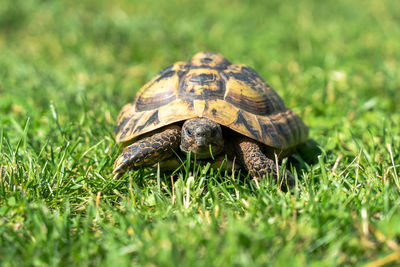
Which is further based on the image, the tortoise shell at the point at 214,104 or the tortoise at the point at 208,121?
the tortoise shell at the point at 214,104

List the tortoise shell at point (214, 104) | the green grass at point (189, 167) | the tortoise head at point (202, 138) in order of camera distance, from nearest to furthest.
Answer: the green grass at point (189, 167) → the tortoise head at point (202, 138) → the tortoise shell at point (214, 104)

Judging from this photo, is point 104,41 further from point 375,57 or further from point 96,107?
point 375,57

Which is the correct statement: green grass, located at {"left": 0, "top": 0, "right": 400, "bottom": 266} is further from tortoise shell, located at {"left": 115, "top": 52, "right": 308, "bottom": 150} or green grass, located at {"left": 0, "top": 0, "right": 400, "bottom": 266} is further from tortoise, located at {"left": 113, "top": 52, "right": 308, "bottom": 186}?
tortoise shell, located at {"left": 115, "top": 52, "right": 308, "bottom": 150}

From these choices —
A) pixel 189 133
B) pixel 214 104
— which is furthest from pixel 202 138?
pixel 214 104

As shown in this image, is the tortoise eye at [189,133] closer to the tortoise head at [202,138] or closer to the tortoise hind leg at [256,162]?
the tortoise head at [202,138]

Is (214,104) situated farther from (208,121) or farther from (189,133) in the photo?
(189,133)

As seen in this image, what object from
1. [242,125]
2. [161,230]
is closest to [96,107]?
[242,125]

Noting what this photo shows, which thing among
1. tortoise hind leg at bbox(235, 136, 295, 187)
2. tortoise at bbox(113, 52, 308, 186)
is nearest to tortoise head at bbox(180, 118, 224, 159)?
tortoise at bbox(113, 52, 308, 186)

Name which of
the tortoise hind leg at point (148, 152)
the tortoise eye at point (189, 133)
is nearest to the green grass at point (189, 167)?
the tortoise hind leg at point (148, 152)
